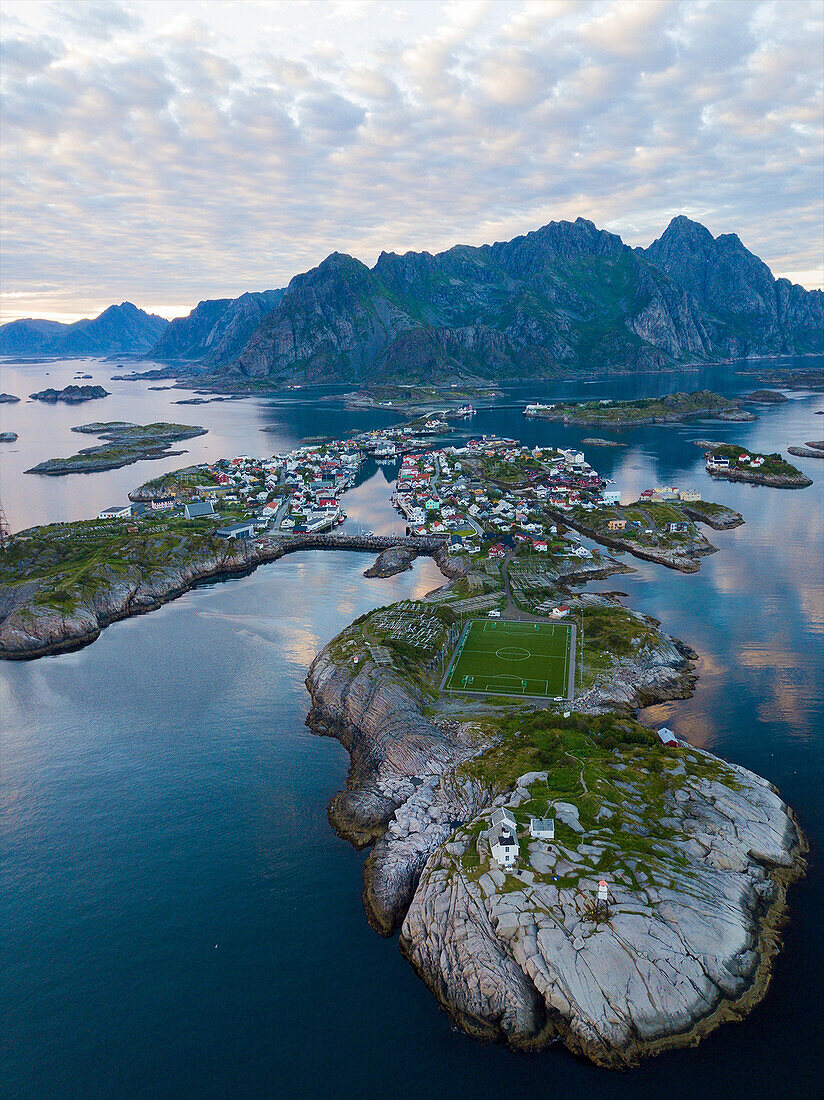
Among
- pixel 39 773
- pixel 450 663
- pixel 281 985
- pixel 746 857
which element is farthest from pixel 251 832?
pixel 746 857

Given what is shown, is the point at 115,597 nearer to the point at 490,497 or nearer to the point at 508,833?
the point at 508,833

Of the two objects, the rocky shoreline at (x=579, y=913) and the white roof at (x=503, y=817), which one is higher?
the white roof at (x=503, y=817)

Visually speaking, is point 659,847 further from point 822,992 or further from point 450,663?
point 450,663

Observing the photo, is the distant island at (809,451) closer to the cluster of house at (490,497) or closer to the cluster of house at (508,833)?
the cluster of house at (490,497)

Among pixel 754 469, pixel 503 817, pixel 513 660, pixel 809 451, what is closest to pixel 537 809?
pixel 503 817

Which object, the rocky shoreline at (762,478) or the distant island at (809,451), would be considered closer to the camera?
the rocky shoreline at (762,478)

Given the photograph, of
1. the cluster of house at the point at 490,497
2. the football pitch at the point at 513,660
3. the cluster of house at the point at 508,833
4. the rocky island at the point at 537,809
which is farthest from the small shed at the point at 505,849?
the cluster of house at the point at 490,497
